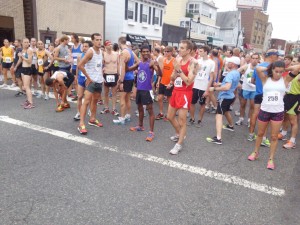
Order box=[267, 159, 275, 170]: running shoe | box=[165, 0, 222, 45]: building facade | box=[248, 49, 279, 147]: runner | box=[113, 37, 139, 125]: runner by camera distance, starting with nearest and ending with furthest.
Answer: box=[267, 159, 275, 170]: running shoe, box=[248, 49, 279, 147]: runner, box=[113, 37, 139, 125]: runner, box=[165, 0, 222, 45]: building facade

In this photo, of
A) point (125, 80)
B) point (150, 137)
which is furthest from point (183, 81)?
point (125, 80)

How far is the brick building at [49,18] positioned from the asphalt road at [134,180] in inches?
479

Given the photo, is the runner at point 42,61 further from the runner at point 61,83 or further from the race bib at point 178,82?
the race bib at point 178,82

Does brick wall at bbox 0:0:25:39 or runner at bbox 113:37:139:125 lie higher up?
brick wall at bbox 0:0:25:39

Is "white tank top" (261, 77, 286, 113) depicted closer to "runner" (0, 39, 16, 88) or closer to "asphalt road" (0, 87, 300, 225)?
"asphalt road" (0, 87, 300, 225)

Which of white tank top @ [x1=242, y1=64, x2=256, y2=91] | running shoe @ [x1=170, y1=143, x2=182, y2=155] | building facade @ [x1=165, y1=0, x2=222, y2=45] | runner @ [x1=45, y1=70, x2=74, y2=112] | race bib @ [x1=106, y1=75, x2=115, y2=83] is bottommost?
running shoe @ [x1=170, y1=143, x2=182, y2=155]

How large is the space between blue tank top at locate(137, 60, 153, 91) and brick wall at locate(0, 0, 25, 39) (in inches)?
525

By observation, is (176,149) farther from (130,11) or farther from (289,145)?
(130,11)

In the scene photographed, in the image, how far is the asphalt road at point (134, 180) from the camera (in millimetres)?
2854

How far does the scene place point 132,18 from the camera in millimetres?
25078

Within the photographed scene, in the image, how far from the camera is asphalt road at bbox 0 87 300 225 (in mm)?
2854

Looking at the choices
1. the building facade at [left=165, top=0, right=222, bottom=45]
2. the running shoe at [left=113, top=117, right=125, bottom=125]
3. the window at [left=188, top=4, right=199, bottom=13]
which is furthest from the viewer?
the window at [left=188, top=4, right=199, bottom=13]

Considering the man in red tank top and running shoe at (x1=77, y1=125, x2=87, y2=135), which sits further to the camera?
running shoe at (x1=77, y1=125, x2=87, y2=135)

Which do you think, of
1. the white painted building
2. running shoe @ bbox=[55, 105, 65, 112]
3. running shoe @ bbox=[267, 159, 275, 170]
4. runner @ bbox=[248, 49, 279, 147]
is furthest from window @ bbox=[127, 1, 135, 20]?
running shoe @ bbox=[267, 159, 275, 170]
